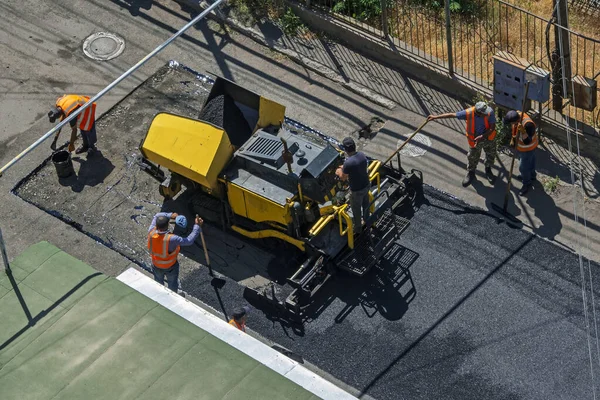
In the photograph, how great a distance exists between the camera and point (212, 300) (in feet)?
44.4

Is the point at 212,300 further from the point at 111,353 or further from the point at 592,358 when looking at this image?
the point at 592,358

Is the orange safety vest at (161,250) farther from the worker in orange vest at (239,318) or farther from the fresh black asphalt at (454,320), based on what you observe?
the worker in orange vest at (239,318)

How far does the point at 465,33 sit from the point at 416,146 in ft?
7.90

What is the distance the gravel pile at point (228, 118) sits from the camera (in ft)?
47.7

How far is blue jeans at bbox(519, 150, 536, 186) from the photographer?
568 inches

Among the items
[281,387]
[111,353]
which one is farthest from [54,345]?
[281,387]

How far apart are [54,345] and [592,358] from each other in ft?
20.5

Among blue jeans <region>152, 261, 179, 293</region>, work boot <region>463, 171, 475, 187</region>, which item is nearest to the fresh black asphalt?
blue jeans <region>152, 261, 179, 293</region>

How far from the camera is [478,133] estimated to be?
14.6 m

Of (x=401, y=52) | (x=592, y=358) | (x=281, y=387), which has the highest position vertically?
(x=281, y=387)

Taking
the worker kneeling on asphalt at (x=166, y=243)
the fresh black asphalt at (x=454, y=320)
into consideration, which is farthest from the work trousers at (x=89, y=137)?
the fresh black asphalt at (x=454, y=320)

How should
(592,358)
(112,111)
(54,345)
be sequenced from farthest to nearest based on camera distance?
(112,111)
(592,358)
(54,345)

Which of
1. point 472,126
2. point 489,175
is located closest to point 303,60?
point 472,126

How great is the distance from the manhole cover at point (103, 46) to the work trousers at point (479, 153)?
638cm
